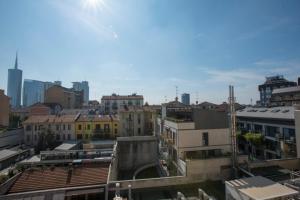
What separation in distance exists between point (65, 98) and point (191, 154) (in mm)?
66859

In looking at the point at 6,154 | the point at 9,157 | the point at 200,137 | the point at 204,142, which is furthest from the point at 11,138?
the point at 204,142

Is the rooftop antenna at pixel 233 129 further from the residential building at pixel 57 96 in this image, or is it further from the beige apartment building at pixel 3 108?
the residential building at pixel 57 96

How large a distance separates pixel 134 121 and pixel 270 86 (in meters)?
65.0

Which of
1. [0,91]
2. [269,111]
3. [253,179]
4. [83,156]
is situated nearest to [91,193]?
[83,156]

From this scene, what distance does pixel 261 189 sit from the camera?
16109mm

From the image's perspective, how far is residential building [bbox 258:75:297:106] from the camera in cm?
7881

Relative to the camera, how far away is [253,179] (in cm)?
1834

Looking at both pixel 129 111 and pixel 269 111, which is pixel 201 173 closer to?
pixel 269 111

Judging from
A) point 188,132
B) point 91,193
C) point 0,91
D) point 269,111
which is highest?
point 0,91

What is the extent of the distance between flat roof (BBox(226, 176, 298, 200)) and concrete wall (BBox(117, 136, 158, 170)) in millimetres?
18278

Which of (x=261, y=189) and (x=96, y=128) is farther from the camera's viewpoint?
(x=96, y=128)

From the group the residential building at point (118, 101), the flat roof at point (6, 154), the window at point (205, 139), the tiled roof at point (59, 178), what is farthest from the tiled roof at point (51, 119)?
the window at point (205, 139)

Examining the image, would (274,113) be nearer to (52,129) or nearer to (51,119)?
(52,129)

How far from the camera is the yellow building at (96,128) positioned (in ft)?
153
